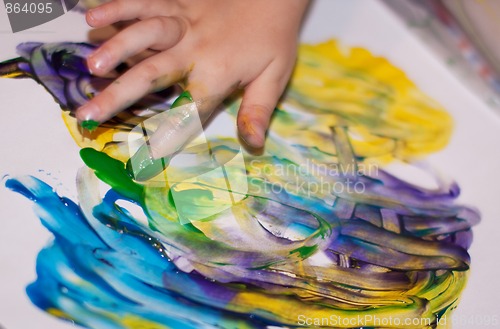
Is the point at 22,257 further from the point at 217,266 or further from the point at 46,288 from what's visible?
the point at 217,266

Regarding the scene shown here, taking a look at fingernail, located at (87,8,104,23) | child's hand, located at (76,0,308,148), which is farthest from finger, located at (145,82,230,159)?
fingernail, located at (87,8,104,23)

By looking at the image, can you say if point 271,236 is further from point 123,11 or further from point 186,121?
point 123,11

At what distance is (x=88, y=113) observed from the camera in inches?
24.2

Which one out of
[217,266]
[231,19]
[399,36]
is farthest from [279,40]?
[217,266]

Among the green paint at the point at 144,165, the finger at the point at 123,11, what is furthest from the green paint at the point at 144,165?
the finger at the point at 123,11

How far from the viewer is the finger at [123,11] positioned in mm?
648

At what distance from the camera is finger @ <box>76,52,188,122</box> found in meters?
0.62

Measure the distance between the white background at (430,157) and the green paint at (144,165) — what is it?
5 centimetres

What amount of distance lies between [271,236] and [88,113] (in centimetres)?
21

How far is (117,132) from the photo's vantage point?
0.68 m
